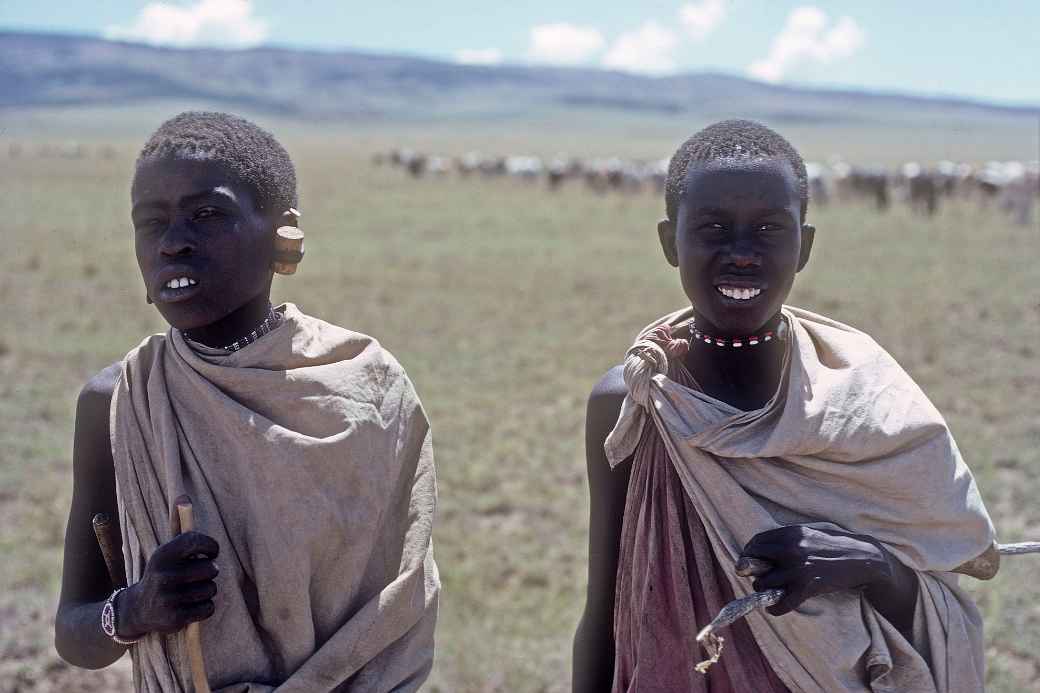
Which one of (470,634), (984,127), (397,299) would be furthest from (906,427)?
(984,127)

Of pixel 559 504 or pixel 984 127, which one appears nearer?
pixel 559 504

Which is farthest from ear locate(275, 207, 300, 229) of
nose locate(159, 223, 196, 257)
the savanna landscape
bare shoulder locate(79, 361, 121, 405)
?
the savanna landscape

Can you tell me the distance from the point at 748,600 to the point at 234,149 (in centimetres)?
133

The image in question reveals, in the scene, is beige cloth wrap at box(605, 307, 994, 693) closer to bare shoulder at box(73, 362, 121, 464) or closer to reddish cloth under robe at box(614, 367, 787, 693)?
reddish cloth under robe at box(614, 367, 787, 693)

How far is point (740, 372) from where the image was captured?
2199 mm

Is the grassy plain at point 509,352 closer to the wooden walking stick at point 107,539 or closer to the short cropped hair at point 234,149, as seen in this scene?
the wooden walking stick at point 107,539

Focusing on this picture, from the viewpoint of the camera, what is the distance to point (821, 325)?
223cm

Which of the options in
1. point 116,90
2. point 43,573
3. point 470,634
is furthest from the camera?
point 116,90

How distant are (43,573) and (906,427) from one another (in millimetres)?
4544

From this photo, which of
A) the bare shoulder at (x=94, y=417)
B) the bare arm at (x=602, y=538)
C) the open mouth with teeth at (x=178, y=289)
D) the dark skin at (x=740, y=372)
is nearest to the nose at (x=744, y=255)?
the dark skin at (x=740, y=372)

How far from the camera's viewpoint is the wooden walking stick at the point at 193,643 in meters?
1.97

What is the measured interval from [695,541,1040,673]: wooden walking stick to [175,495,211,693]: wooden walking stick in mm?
918

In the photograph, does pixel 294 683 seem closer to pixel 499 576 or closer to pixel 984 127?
pixel 499 576

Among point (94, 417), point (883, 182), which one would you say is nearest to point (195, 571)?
point (94, 417)
